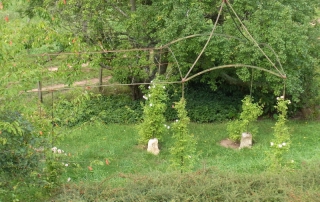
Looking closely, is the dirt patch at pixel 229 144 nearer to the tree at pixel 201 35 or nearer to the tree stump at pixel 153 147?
the tree at pixel 201 35

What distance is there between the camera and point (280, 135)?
26.0ft

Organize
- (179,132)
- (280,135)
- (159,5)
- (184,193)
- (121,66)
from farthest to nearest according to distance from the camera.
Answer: (121,66)
(159,5)
(280,135)
(179,132)
(184,193)

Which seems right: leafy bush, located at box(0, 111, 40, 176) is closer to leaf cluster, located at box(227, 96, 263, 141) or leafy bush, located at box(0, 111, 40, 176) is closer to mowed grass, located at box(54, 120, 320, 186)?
mowed grass, located at box(54, 120, 320, 186)

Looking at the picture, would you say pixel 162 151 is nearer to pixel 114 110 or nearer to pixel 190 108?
pixel 190 108

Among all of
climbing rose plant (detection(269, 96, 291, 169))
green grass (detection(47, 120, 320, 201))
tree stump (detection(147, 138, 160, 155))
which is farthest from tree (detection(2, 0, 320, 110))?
tree stump (detection(147, 138, 160, 155))

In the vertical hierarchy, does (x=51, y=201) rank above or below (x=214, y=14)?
below

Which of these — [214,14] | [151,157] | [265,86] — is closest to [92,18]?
[214,14]

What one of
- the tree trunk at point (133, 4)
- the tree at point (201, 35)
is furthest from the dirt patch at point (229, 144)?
the tree trunk at point (133, 4)

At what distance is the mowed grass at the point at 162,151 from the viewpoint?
8594 millimetres

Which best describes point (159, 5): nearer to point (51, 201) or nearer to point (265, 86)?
point (265, 86)

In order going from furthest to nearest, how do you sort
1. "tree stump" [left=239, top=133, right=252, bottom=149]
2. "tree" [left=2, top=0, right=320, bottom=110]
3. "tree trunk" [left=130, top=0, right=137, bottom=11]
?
1. "tree trunk" [left=130, top=0, right=137, bottom=11]
2. "tree stump" [left=239, top=133, right=252, bottom=149]
3. "tree" [left=2, top=0, right=320, bottom=110]

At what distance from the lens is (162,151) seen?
32.6 ft

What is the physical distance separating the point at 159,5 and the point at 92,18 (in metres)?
1.73

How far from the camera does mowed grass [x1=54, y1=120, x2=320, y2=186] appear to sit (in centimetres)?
859
